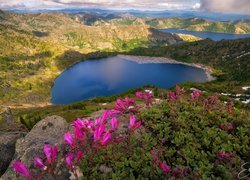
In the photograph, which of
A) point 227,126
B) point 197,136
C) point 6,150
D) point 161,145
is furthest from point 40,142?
point 227,126

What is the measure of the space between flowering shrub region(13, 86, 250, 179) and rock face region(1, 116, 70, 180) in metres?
0.43

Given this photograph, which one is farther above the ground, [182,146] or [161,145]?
[161,145]

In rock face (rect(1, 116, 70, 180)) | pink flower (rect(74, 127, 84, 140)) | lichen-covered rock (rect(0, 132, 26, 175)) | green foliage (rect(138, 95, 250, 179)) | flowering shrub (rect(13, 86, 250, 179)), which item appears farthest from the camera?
lichen-covered rock (rect(0, 132, 26, 175))

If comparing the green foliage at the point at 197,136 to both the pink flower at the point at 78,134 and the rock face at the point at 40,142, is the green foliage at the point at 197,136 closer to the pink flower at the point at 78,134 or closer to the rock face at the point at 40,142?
the pink flower at the point at 78,134

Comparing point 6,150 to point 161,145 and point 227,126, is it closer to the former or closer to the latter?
point 161,145

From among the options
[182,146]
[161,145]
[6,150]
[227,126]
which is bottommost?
[6,150]

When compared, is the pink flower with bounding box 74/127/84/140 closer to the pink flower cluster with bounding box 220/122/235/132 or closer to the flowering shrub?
the flowering shrub

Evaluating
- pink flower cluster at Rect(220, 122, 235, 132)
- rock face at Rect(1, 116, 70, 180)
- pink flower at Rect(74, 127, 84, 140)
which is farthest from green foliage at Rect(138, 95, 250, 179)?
rock face at Rect(1, 116, 70, 180)

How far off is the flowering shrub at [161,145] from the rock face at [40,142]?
431 millimetres

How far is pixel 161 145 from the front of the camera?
27.3 ft

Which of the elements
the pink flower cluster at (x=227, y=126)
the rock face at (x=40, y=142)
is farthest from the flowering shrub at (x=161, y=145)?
the rock face at (x=40, y=142)

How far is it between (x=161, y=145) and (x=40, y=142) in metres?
4.61

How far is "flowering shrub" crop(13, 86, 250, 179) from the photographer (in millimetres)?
6570

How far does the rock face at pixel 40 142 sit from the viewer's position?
25.7 feet
